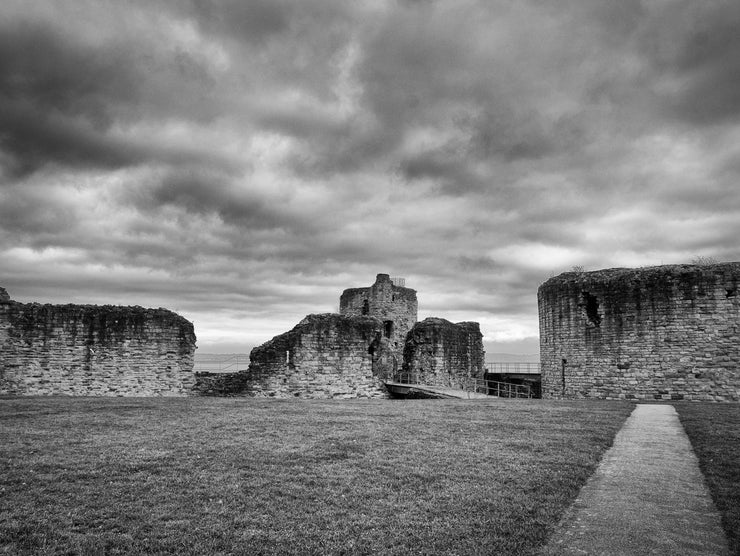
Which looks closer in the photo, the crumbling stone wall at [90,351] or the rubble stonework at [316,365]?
the crumbling stone wall at [90,351]

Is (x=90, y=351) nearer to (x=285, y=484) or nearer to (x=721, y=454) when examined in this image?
(x=285, y=484)

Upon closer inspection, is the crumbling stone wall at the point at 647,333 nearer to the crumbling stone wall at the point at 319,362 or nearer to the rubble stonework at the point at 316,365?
the rubble stonework at the point at 316,365

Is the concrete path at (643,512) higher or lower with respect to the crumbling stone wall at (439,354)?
lower

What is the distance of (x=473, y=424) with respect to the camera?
43.4ft

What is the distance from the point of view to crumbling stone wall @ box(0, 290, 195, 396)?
21203 millimetres

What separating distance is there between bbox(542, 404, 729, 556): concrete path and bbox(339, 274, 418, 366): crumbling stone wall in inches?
1290

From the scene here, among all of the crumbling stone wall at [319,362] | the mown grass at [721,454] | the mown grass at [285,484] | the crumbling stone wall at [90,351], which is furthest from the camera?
the crumbling stone wall at [319,362]

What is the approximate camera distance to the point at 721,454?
366 inches

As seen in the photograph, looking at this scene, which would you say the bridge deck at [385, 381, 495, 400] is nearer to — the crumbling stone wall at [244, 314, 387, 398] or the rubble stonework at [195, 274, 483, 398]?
the rubble stonework at [195, 274, 483, 398]

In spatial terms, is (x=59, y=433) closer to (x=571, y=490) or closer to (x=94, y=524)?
(x=94, y=524)

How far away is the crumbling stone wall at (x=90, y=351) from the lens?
21203 mm

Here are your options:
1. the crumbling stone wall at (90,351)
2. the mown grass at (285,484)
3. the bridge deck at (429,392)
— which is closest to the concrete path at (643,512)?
the mown grass at (285,484)

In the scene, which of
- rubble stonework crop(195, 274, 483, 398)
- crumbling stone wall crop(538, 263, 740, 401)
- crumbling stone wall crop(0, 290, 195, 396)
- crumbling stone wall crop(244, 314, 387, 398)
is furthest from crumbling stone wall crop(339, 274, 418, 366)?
crumbling stone wall crop(0, 290, 195, 396)

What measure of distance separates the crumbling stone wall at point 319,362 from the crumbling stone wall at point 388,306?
16.8 metres
